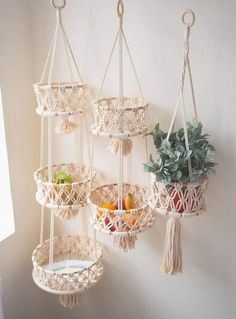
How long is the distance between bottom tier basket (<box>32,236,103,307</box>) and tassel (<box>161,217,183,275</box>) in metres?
0.31

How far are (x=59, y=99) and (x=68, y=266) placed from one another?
667 mm

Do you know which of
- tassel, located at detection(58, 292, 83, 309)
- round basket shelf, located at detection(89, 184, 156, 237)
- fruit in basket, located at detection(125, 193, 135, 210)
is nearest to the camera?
round basket shelf, located at detection(89, 184, 156, 237)

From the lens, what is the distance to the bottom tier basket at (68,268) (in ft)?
4.33

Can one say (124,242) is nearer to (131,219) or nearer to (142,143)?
(131,219)

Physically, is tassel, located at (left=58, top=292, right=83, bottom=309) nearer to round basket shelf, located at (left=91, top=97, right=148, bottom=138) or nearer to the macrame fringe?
the macrame fringe

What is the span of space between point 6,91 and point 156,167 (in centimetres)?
66

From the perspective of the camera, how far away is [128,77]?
1329 mm

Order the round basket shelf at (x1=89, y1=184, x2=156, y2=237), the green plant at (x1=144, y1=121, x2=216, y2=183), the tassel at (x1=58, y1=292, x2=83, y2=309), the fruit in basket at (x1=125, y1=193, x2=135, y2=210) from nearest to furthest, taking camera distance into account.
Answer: the green plant at (x1=144, y1=121, x2=216, y2=183)
the round basket shelf at (x1=89, y1=184, x2=156, y2=237)
the fruit in basket at (x1=125, y1=193, x2=135, y2=210)
the tassel at (x1=58, y1=292, x2=83, y2=309)

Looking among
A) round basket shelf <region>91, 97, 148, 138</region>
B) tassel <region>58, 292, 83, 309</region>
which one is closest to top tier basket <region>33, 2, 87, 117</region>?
round basket shelf <region>91, 97, 148, 138</region>

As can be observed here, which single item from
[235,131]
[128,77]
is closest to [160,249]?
[235,131]

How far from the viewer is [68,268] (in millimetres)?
1442

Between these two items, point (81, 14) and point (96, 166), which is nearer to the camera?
point (81, 14)

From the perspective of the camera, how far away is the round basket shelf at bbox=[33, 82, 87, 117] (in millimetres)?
1220

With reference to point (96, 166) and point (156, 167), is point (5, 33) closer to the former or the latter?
point (96, 166)
